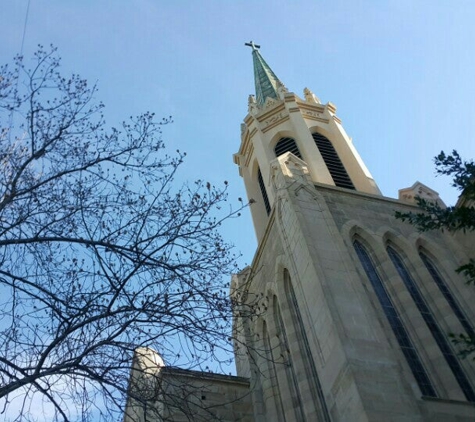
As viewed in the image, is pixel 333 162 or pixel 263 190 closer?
pixel 333 162

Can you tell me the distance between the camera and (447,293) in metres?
16.3

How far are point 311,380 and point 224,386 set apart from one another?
10.5 ft

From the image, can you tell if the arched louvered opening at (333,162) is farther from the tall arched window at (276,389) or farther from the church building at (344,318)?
the tall arched window at (276,389)

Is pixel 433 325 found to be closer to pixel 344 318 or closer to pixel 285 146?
pixel 344 318

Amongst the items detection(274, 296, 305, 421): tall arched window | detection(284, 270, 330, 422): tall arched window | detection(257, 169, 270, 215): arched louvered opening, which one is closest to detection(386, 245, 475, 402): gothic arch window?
detection(284, 270, 330, 422): tall arched window

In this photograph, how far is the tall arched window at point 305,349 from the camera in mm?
13995

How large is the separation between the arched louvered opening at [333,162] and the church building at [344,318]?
18cm

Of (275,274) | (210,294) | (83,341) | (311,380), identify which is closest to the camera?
(83,341)

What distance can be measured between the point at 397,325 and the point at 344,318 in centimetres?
253

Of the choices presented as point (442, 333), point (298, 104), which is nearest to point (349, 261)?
point (442, 333)

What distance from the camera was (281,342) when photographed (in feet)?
55.4

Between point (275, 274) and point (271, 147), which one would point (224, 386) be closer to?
point (275, 274)

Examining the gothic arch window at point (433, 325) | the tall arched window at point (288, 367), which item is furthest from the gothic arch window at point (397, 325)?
the tall arched window at point (288, 367)

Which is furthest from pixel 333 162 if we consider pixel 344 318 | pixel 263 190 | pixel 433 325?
pixel 344 318
